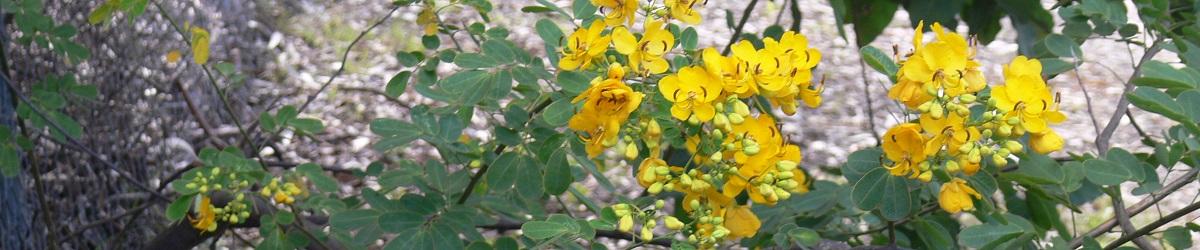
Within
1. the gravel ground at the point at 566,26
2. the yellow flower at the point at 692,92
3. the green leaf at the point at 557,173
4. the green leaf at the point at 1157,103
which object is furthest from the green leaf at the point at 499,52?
the gravel ground at the point at 566,26

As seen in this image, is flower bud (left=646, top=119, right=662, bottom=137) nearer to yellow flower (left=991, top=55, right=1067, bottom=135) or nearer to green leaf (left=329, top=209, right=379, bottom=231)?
yellow flower (left=991, top=55, right=1067, bottom=135)

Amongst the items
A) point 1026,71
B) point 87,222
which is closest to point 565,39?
point 1026,71

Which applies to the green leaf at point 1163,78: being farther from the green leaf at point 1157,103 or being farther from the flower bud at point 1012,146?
the flower bud at point 1012,146

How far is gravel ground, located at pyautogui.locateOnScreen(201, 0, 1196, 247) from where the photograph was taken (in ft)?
12.8

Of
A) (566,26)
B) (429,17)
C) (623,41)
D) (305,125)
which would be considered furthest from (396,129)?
(566,26)

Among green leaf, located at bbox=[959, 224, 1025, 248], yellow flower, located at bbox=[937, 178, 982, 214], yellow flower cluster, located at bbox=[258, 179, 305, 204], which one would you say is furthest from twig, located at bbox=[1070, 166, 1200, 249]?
yellow flower cluster, located at bbox=[258, 179, 305, 204]

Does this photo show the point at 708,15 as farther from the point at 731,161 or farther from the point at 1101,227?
the point at 731,161

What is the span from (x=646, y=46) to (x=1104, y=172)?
1.84 feet

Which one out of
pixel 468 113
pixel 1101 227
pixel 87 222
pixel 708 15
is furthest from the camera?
pixel 708 15

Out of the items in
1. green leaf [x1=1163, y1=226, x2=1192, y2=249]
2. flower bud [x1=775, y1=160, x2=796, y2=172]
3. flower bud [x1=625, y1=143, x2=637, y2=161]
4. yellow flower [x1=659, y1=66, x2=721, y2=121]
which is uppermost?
yellow flower [x1=659, y1=66, x2=721, y2=121]

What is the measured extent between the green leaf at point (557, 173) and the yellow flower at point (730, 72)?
306mm

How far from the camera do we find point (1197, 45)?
165 centimetres

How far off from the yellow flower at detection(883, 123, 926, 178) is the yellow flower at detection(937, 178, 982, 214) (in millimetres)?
56

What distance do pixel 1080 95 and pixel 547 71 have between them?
3489 millimetres
